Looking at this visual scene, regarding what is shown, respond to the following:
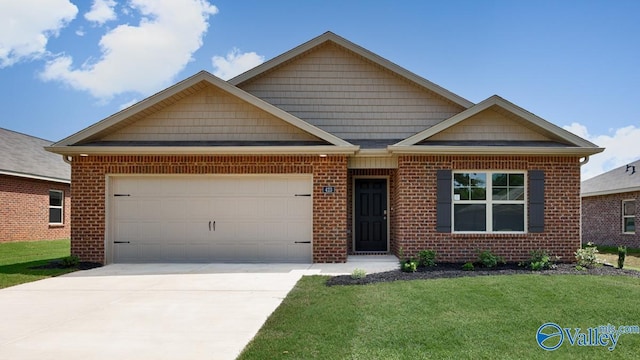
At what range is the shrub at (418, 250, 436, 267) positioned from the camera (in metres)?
10.5

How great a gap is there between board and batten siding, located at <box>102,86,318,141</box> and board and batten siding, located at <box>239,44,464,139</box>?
2202mm

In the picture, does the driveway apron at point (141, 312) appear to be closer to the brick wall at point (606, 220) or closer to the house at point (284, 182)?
the house at point (284, 182)

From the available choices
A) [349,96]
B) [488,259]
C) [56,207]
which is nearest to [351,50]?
[349,96]

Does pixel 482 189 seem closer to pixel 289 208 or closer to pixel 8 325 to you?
pixel 289 208

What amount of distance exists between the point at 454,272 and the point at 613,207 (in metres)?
15.0

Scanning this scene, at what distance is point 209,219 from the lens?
11.6m

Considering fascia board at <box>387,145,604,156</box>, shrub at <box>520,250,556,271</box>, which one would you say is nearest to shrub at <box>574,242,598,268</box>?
shrub at <box>520,250,556,271</box>

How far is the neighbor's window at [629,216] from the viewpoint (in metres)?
19.0

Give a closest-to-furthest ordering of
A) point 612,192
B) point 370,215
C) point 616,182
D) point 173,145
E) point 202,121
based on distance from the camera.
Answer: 1. point 173,145
2. point 202,121
3. point 370,215
4. point 612,192
5. point 616,182

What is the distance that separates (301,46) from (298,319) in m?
9.72

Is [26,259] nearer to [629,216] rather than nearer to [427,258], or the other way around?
[427,258]

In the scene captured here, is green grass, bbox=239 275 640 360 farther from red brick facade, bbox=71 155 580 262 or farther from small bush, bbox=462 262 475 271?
red brick facade, bbox=71 155 580 262

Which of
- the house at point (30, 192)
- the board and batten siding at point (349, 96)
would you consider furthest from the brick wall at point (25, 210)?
the board and batten siding at point (349, 96)

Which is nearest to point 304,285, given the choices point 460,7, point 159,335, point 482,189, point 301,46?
point 159,335
